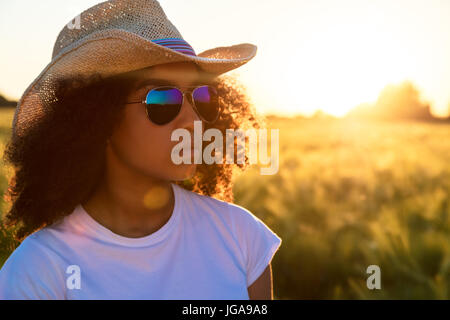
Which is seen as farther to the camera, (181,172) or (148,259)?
(181,172)

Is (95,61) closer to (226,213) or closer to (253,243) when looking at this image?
(226,213)

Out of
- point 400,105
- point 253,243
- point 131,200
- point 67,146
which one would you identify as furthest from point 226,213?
point 400,105

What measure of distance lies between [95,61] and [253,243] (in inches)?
31.9

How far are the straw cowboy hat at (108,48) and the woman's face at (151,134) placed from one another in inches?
2.3

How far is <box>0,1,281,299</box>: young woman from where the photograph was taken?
4.29 feet

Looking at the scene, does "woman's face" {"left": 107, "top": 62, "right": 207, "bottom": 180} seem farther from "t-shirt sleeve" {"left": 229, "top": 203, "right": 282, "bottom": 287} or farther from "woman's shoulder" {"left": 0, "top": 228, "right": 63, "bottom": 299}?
"woman's shoulder" {"left": 0, "top": 228, "right": 63, "bottom": 299}

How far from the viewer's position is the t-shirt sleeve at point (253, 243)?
4.96 ft

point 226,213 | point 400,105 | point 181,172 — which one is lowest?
point 226,213

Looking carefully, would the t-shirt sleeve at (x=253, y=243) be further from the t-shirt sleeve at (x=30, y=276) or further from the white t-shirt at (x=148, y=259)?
the t-shirt sleeve at (x=30, y=276)

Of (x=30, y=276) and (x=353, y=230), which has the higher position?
(x=30, y=276)

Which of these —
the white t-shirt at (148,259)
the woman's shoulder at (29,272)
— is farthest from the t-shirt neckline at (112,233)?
the woman's shoulder at (29,272)

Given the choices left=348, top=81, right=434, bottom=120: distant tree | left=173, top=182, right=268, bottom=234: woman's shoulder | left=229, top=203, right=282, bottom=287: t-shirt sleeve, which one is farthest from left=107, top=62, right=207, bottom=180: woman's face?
left=348, top=81, right=434, bottom=120: distant tree

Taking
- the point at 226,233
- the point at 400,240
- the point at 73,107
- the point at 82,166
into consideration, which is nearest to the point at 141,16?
the point at 73,107

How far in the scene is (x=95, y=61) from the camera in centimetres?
140
